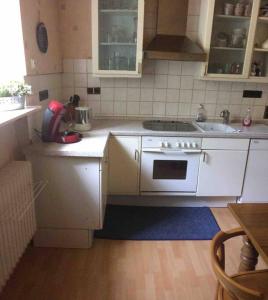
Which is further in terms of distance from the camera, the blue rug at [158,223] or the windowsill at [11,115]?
the blue rug at [158,223]

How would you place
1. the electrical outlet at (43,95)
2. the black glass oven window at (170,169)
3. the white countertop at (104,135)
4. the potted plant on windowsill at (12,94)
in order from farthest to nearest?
the black glass oven window at (170,169) < the electrical outlet at (43,95) < the white countertop at (104,135) < the potted plant on windowsill at (12,94)

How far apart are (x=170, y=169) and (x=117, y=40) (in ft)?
4.38

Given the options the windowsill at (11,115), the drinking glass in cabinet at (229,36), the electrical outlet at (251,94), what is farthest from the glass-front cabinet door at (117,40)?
the electrical outlet at (251,94)

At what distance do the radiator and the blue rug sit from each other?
0.69 meters

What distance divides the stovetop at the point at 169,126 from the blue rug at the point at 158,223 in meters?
0.82

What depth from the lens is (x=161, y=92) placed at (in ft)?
9.11

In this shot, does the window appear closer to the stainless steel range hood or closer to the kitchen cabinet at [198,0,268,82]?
the stainless steel range hood

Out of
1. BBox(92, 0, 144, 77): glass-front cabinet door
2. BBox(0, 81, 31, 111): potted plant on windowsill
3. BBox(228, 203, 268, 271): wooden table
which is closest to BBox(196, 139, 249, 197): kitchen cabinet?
BBox(92, 0, 144, 77): glass-front cabinet door

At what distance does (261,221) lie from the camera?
112cm

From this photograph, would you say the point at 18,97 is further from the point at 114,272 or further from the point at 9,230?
the point at 114,272

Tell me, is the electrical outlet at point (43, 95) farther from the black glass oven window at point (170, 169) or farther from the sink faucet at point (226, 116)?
the sink faucet at point (226, 116)

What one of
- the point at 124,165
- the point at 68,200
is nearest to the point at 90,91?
the point at 124,165

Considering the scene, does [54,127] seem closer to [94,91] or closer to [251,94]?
[94,91]

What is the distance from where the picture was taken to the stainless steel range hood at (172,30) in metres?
2.42
